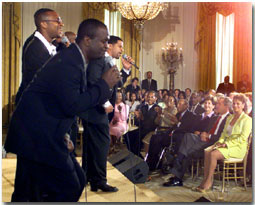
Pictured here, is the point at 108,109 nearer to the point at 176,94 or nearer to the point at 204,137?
the point at 176,94

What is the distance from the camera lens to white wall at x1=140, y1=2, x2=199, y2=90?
3.74 meters

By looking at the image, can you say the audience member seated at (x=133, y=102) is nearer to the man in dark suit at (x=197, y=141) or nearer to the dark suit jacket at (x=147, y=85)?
the dark suit jacket at (x=147, y=85)

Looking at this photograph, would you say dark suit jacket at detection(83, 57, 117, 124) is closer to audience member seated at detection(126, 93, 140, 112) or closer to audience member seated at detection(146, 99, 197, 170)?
audience member seated at detection(126, 93, 140, 112)

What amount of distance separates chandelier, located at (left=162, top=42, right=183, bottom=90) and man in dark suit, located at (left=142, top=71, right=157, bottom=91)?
0.16 meters

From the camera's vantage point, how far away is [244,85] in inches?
147

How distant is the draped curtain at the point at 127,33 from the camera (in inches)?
139

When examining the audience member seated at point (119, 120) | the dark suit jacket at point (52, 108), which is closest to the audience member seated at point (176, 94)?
the audience member seated at point (119, 120)

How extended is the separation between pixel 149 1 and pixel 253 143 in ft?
5.80

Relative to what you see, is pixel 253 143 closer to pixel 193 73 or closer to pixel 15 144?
pixel 193 73

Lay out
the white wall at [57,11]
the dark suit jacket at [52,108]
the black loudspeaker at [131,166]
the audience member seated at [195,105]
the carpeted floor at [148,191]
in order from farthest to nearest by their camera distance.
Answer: the audience member seated at [195,105] → the black loudspeaker at [131,166] → the carpeted floor at [148,191] → the white wall at [57,11] → the dark suit jacket at [52,108]

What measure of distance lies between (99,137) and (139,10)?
1310 millimetres

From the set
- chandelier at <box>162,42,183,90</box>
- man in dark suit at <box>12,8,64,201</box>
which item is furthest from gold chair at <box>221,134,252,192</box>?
man in dark suit at <box>12,8,64,201</box>

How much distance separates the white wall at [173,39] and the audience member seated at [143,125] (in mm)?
195

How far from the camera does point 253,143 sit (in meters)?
3.76
